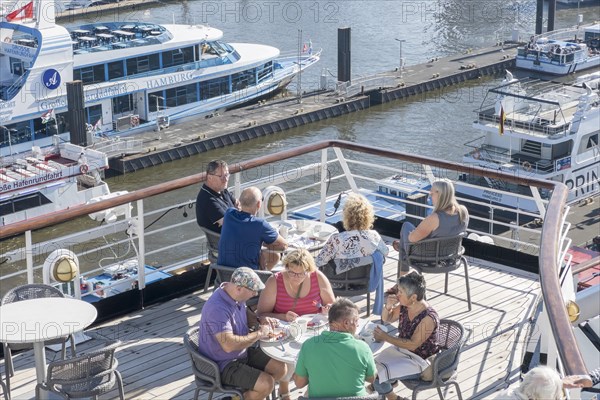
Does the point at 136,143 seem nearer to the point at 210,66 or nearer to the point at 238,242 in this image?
the point at 210,66

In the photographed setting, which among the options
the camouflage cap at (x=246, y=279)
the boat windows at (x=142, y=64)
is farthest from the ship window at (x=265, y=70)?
the camouflage cap at (x=246, y=279)

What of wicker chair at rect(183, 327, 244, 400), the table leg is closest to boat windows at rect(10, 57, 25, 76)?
the table leg

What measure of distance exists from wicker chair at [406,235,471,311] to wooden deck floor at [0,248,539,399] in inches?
12.6

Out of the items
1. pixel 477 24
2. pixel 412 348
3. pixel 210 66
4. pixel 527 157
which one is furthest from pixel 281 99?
pixel 412 348

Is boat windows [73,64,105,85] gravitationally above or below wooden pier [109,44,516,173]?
above

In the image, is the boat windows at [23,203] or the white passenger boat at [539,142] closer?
the boat windows at [23,203]

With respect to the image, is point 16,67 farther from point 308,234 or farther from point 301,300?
point 301,300

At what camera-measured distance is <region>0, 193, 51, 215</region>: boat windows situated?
2528 centimetres

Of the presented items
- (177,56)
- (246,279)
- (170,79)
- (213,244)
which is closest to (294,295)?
(246,279)

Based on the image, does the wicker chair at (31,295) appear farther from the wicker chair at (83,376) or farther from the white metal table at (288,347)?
the white metal table at (288,347)

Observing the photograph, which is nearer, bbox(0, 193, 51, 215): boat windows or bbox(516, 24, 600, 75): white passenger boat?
bbox(0, 193, 51, 215): boat windows

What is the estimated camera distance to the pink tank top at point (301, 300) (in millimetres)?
6355

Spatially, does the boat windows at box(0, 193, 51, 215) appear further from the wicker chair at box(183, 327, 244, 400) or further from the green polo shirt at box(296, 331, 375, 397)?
the green polo shirt at box(296, 331, 375, 397)

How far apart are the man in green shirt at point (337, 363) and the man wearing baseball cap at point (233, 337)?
463mm
